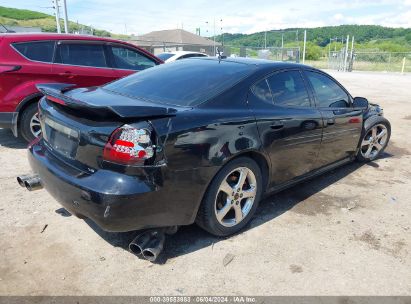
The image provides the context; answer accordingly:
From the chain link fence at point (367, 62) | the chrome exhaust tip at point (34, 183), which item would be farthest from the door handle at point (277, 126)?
the chain link fence at point (367, 62)

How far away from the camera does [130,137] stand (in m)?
2.49

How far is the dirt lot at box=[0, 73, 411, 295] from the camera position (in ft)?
8.63

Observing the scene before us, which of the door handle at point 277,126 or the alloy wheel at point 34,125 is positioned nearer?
the door handle at point 277,126

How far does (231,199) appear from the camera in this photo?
319 cm

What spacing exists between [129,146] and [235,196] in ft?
3.78

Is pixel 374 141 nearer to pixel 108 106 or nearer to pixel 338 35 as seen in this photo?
pixel 108 106

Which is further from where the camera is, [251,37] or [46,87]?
[251,37]

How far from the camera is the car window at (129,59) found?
21.5 feet

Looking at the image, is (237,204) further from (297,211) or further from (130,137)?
(130,137)

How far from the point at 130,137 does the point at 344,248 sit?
6.80 feet

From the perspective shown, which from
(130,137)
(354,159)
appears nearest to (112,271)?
(130,137)

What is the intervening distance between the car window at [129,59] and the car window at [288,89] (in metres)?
3.73

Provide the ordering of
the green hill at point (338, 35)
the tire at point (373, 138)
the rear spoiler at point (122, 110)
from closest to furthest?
the rear spoiler at point (122, 110) < the tire at point (373, 138) < the green hill at point (338, 35)

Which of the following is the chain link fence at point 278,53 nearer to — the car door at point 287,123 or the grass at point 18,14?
the car door at point 287,123
